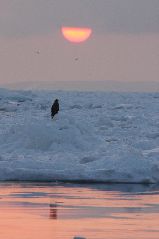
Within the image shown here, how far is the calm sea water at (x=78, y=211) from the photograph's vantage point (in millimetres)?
13148

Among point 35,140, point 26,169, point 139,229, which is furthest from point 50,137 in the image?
point 139,229

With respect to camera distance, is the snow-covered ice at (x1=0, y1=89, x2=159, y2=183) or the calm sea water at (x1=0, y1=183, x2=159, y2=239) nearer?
the calm sea water at (x1=0, y1=183, x2=159, y2=239)

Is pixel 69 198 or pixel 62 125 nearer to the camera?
pixel 69 198

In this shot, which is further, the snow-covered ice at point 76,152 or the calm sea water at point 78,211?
the snow-covered ice at point 76,152

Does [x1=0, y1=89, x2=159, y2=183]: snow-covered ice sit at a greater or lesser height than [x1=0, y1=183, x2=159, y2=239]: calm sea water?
greater

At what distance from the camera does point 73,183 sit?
65.6 feet

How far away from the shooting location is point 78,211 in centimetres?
1527

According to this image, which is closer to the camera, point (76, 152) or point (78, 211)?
point (78, 211)

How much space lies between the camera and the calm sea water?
43.1 ft

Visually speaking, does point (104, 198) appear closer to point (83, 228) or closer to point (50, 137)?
point (83, 228)

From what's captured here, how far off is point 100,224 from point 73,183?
6.11 meters

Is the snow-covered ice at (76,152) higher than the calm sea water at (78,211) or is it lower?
higher

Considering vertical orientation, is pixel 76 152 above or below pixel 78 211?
above

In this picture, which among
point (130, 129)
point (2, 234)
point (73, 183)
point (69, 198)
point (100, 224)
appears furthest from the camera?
point (130, 129)
